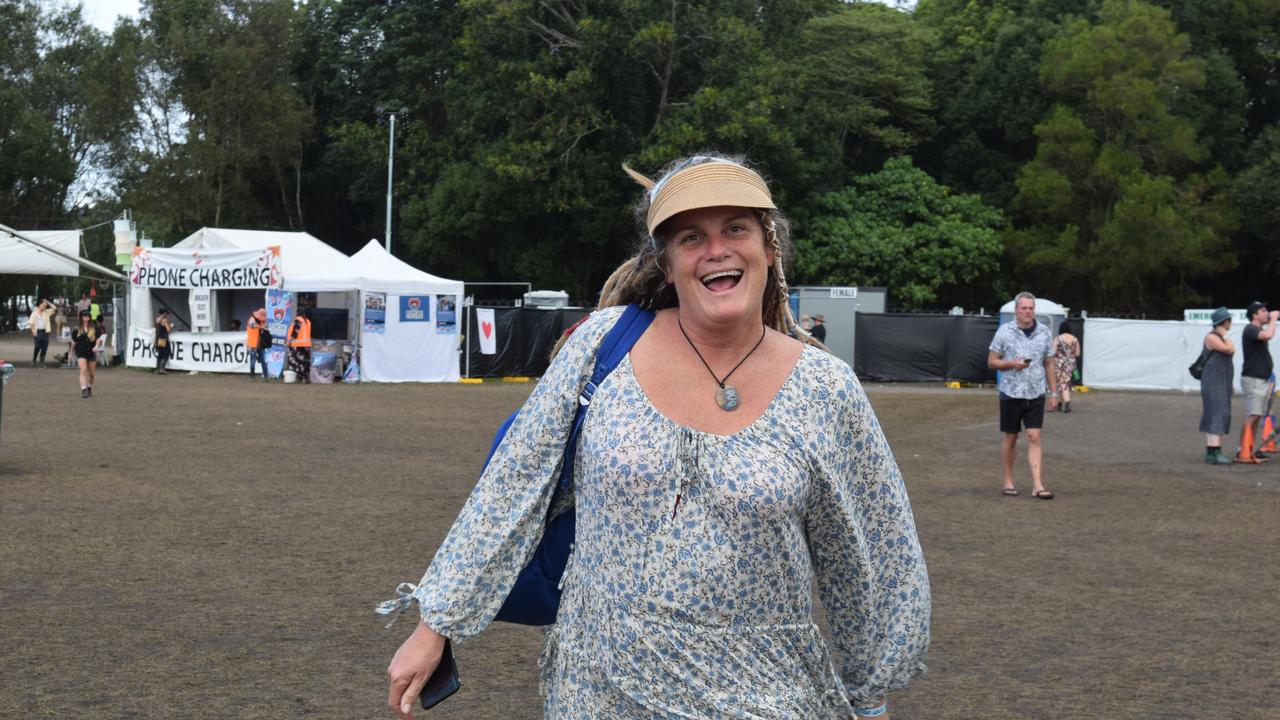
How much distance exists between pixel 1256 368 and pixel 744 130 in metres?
25.8

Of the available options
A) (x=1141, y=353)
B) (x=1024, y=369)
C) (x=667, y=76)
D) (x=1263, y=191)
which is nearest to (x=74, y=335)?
(x=667, y=76)

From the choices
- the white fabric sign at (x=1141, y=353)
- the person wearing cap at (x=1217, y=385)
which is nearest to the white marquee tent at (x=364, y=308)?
the white fabric sign at (x=1141, y=353)

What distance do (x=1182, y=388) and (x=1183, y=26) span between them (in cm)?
2307

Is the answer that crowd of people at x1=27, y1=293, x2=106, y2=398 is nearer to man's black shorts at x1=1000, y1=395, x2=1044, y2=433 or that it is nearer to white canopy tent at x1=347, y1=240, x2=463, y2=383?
white canopy tent at x1=347, y1=240, x2=463, y2=383

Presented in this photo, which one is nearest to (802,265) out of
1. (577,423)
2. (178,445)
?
(178,445)

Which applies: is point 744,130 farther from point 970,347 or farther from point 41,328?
point 41,328

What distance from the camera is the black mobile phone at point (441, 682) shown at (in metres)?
2.62

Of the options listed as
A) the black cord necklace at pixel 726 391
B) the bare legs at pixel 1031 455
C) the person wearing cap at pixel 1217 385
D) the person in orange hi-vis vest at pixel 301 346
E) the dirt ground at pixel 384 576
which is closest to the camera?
the black cord necklace at pixel 726 391

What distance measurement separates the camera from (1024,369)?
12289 millimetres

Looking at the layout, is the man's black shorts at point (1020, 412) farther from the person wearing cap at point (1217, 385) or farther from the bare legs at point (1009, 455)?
the person wearing cap at point (1217, 385)

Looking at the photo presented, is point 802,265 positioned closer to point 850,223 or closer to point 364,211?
point 850,223

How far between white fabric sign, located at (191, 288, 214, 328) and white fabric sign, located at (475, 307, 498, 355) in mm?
6131

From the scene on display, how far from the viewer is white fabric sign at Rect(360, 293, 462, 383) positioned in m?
29.7

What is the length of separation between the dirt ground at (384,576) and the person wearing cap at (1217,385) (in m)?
0.37
